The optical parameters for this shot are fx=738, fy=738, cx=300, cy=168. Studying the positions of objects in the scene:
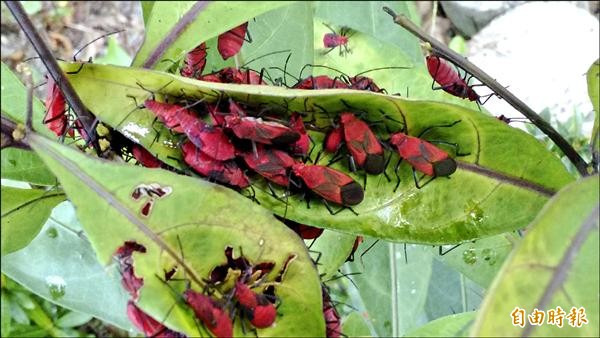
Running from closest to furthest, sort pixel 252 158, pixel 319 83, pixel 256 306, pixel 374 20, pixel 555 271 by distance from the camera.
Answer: pixel 555 271
pixel 256 306
pixel 252 158
pixel 319 83
pixel 374 20

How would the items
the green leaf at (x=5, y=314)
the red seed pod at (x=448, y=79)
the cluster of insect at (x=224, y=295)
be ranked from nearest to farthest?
1. the cluster of insect at (x=224, y=295)
2. the red seed pod at (x=448, y=79)
3. the green leaf at (x=5, y=314)

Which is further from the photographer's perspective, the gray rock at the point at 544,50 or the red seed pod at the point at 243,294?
the gray rock at the point at 544,50

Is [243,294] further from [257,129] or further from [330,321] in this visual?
[257,129]

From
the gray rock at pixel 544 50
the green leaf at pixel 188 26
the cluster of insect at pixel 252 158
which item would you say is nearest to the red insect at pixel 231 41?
the cluster of insect at pixel 252 158

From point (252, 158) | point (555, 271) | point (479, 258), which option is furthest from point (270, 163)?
point (479, 258)

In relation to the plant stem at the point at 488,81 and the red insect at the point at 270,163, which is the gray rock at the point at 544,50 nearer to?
the plant stem at the point at 488,81

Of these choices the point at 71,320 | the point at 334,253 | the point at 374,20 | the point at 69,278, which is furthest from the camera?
the point at 71,320

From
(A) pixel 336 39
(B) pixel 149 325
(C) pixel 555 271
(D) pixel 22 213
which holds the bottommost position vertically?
(B) pixel 149 325

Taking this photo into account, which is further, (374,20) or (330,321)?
(374,20)
